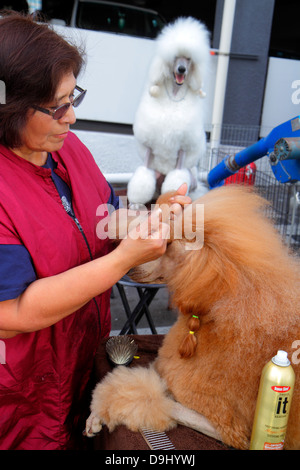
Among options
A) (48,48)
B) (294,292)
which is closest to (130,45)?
(48,48)

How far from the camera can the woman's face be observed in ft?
3.25

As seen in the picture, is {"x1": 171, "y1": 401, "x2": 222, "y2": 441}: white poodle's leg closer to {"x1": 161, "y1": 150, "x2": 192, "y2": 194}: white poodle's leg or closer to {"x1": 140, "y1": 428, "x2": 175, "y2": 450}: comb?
{"x1": 140, "y1": 428, "x2": 175, "y2": 450}: comb

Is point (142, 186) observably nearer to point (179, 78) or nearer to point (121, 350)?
point (179, 78)

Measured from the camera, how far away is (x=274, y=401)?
84cm

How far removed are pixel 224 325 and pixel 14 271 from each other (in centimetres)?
49

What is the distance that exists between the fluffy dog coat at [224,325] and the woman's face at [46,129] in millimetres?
387

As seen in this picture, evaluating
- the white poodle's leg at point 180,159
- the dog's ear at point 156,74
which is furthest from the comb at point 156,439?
the dog's ear at point 156,74

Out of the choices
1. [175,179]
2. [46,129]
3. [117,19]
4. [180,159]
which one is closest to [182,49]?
[180,159]

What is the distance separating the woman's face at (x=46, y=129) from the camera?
991mm

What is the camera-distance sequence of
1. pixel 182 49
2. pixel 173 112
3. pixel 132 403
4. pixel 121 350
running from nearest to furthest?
pixel 132 403 → pixel 121 350 → pixel 182 49 → pixel 173 112

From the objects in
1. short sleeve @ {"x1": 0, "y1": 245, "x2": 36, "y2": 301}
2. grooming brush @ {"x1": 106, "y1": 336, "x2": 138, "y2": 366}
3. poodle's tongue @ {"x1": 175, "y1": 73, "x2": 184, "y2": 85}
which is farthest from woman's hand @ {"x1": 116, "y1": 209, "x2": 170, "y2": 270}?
poodle's tongue @ {"x1": 175, "y1": 73, "x2": 184, "y2": 85}

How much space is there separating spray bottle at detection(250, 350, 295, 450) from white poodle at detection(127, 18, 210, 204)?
75.1 inches

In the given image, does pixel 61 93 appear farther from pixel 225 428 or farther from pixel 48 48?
pixel 225 428

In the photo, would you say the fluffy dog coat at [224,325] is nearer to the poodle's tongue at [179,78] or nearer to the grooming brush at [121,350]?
the grooming brush at [121,350]
